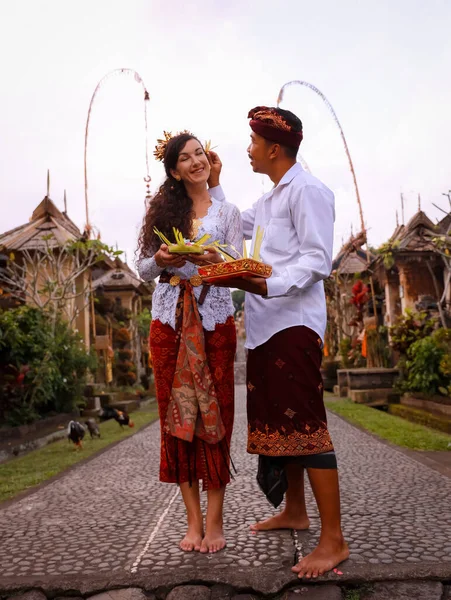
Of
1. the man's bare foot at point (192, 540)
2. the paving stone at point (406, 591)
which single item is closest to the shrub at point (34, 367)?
the man's bare foot at point (192, 540)

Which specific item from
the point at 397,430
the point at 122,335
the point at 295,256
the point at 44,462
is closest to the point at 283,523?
the point at 295,256

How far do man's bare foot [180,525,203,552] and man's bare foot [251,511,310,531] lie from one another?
0.35 metres

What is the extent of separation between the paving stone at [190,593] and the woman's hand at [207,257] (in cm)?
136

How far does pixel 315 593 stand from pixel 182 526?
1154 mm

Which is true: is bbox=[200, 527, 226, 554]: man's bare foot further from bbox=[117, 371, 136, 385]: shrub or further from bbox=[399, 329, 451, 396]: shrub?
bbox=[117, 371, 136, 385]: shrub

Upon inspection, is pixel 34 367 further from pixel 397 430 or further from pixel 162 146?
pixel 162 146

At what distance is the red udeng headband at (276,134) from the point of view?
9.80ft

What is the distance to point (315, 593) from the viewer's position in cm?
237

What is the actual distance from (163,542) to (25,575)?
68cm

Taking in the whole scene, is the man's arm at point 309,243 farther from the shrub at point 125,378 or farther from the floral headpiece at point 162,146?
the shrub at point 125,378

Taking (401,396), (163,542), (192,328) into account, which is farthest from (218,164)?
(401,396)

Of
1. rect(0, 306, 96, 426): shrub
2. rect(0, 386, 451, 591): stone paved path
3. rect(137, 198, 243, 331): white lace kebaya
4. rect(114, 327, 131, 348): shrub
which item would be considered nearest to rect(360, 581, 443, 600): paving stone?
rect(0, 386, 451, 591): stone paved path

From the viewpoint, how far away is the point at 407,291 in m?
14.6

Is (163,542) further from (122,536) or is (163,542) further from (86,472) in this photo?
(86,472)
